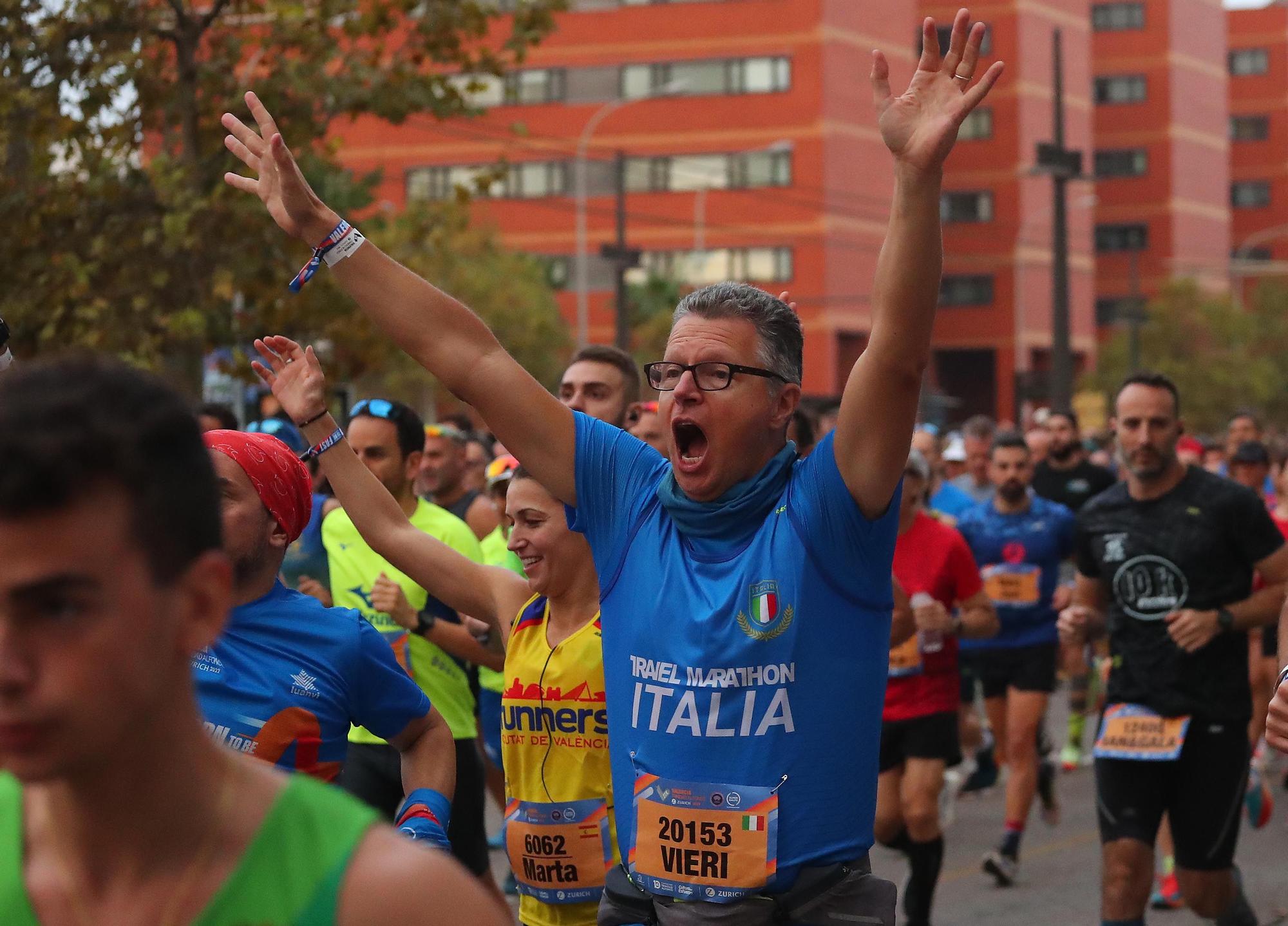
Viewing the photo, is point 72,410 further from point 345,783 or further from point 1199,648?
point 1199,648

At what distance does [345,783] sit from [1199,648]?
3.29m

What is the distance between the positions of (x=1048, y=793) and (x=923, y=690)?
245 centimetres

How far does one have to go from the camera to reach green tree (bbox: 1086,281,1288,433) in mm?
67250

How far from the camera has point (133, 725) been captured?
182 cm

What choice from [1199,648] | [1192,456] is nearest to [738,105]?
[1192,456]

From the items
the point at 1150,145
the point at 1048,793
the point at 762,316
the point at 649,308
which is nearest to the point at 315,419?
the point at 762,316

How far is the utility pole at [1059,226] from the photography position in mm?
25750

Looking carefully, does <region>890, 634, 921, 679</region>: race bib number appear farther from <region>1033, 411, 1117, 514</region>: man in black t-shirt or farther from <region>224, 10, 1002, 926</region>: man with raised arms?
<region>1033, 411, 1117, 514</region>: man in black t-shirt

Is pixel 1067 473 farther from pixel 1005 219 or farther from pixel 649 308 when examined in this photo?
pixel 1005 219

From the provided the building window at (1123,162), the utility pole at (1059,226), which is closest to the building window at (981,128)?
the building window at (1123,162)

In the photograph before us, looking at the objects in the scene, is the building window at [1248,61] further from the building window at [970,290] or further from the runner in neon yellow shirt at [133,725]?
the runner in neon yellow shirt at [133,725]

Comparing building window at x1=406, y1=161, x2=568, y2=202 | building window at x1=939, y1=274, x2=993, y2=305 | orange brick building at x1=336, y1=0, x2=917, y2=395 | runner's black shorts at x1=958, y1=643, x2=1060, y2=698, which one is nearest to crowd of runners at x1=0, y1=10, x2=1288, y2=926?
runner's black shorts at x1=958, y1=643, x2=1060, y2=698

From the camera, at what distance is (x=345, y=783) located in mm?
7020

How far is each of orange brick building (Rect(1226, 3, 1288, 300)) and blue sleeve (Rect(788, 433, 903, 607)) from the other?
100370 mm
